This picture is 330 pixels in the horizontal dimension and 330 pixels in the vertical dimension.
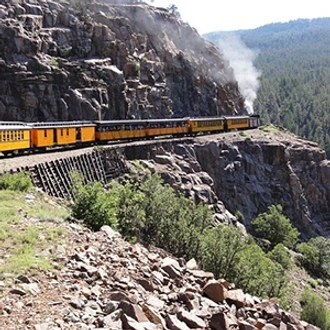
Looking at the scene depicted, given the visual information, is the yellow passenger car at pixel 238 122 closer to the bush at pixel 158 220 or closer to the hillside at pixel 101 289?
the bush at pixel 158 220

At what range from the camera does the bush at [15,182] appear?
70.6 ft

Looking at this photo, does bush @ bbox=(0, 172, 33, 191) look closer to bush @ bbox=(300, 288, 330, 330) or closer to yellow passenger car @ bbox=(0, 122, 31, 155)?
yellow passenger car @ bbox=(0, 122, 31, 155)

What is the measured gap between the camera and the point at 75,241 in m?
13.2

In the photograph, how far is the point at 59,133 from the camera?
3697 cm

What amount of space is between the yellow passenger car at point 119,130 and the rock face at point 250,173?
295 centimetres

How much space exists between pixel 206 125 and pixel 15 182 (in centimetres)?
4371

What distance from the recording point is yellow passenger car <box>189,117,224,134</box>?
5975 centimetres

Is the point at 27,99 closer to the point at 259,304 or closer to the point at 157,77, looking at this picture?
the point at 157,77

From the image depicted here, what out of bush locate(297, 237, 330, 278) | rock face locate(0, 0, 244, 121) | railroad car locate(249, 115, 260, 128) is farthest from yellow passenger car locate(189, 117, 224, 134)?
bush locate(297, 237, 330, 278)

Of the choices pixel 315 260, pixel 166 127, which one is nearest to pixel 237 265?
pixel 315 260

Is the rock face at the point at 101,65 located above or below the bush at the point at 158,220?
above

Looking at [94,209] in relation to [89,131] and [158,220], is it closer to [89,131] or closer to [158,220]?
[158,220]

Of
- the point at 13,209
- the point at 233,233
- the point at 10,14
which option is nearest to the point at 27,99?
the point at 10,14

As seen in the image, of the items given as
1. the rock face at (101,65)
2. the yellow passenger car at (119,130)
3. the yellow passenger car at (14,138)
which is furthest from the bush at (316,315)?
the rock face at (101,65)
